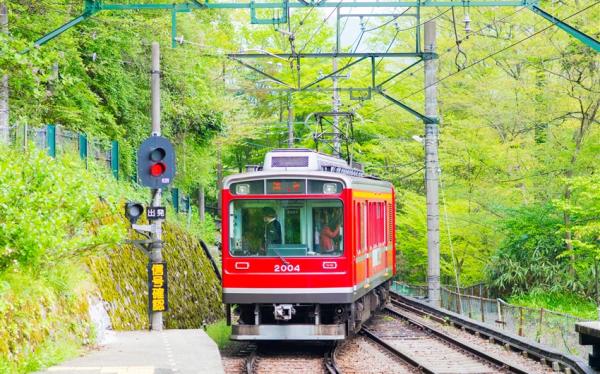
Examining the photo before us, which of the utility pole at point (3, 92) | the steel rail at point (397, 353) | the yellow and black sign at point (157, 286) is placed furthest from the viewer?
the utility pole at point (3, 92)

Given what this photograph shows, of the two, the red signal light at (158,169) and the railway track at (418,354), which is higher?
the red signal light at (158,169)

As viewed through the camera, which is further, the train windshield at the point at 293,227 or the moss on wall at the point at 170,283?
the moss on wall at the point at 170,283

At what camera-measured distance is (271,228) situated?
1538cm

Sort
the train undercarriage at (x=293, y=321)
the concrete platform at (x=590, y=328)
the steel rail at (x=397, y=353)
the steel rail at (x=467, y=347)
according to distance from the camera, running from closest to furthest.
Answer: the concrete platform at (x=590, y=328), the steel rail at (x=467, y=347), the steel rail at (x=397, y=353), the train undercarriage at (x=293, y=321)

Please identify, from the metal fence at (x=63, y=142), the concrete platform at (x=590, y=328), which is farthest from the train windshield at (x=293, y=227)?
the concrete platform at (x=590, y=328)

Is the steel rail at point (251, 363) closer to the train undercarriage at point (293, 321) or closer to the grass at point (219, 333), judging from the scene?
the train undercarriage at point (293, 321)

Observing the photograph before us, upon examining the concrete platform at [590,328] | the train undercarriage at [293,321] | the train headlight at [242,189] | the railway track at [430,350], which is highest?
the train headlight at [242,189]

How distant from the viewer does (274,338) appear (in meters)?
15.1

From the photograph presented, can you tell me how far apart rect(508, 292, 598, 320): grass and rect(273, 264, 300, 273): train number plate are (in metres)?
12.3

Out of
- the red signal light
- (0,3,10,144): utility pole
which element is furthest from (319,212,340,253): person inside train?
(0,3,10,144): utility pole

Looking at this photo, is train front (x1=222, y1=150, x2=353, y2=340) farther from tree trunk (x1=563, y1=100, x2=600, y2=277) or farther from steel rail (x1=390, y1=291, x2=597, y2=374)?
tree trunk (x1=563, y1=100, x2=600, y2=277)

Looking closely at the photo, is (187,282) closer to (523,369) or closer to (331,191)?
(331,191)

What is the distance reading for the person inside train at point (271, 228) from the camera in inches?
605

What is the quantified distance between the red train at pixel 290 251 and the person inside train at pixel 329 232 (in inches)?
0.6
